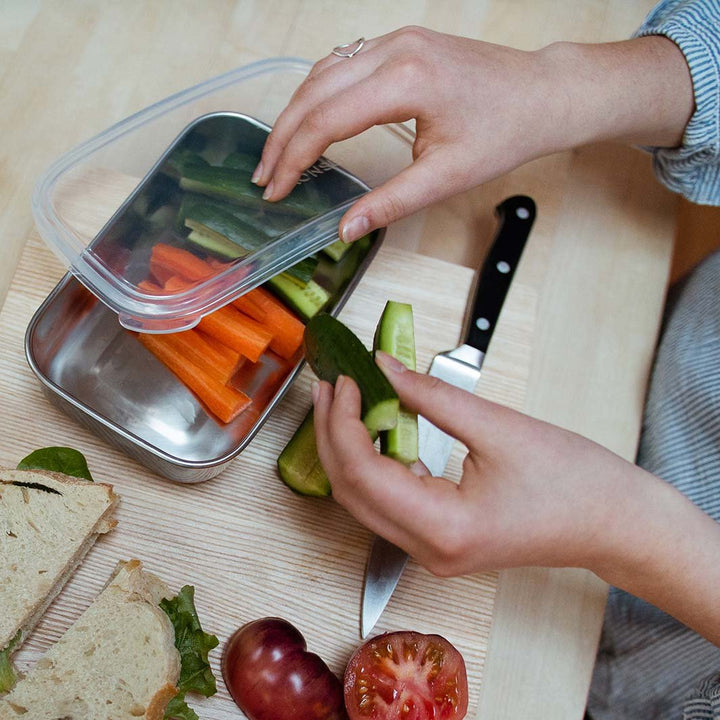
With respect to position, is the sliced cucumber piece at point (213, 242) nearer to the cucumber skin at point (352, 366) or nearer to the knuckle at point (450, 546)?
the cucumber skin at point (352, 366)

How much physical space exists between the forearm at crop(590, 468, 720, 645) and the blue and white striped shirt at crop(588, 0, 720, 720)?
16 centimetres

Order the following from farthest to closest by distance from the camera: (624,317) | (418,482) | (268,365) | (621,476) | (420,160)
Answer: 1. (624,317)
2. (268,365)
3. (420,160)
4. (621,476)
5. (418,482)

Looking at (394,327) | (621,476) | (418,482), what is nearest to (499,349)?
(394,327)

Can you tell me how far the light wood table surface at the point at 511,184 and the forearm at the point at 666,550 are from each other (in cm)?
18

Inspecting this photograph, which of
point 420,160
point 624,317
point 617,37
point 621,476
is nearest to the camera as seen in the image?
point 621,476

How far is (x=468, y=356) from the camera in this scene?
1.35 m

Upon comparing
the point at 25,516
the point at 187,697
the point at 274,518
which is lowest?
the point at 187,697

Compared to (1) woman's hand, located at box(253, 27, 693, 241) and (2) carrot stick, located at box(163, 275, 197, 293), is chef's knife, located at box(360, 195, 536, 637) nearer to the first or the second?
(1) woman's hand, located at box(253, 27, 693, 241)

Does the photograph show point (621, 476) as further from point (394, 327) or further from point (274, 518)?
point (274, 518)

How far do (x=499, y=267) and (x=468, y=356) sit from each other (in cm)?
18

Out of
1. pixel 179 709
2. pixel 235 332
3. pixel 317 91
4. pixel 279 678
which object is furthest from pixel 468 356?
pixel 179 709

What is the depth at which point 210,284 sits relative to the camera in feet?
3.70

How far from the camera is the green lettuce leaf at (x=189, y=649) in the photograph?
3.59ft

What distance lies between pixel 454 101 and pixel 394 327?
357 millimetres
